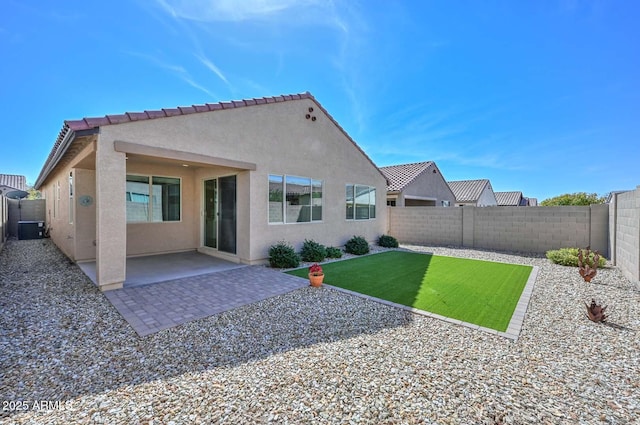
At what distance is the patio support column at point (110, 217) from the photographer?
6.11 meters

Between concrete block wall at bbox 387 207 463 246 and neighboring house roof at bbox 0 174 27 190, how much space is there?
124 ft

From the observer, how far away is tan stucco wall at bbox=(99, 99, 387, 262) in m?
7.47

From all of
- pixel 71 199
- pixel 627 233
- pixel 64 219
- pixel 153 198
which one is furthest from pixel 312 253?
pixel 64 219

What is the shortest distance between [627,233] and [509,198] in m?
42.1

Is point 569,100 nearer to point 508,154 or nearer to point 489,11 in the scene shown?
point 489,11

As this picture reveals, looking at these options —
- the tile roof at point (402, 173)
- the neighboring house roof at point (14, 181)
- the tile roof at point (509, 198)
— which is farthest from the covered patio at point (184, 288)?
the tile roof at point (509, 198)

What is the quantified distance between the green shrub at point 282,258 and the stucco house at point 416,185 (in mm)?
12187

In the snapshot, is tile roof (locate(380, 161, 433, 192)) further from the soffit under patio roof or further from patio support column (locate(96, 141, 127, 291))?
patio support column (locate(96, 141, 127, 291))

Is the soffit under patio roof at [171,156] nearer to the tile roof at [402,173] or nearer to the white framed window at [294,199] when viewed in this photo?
the white framed window at [294,199]

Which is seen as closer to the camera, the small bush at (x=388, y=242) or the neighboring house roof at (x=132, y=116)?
the neighboring house roof at (x=132, y=116)

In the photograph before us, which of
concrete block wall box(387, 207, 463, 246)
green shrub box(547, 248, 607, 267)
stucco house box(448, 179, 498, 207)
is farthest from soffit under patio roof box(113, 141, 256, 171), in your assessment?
stucco house box(448, 179, 498, 207)

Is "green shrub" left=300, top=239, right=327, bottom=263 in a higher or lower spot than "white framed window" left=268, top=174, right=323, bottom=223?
lower

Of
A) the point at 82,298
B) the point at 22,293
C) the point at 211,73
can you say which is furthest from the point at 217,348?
the point at 211,73

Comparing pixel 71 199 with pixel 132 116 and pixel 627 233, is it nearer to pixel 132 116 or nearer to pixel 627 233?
pixel 132 116
